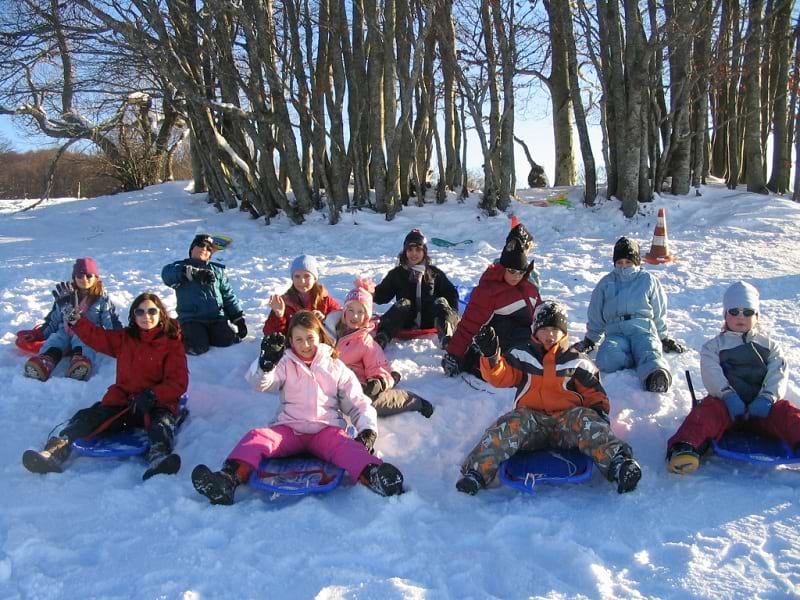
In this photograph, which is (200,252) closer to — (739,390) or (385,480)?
(385,480)

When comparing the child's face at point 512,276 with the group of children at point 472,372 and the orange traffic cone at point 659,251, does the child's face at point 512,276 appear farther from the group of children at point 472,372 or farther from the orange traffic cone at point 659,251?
the orange traffic cone at point 659,251

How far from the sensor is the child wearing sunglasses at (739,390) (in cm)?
316

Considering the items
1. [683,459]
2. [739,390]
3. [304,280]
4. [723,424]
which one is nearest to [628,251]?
[739,390]

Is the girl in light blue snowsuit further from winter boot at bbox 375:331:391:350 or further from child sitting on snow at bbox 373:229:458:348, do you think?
winter boot at bbox 375:331:391:350

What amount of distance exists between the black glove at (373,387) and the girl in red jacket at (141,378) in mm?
1139

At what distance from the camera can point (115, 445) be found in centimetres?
348

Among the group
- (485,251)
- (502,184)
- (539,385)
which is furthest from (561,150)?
(539,385)

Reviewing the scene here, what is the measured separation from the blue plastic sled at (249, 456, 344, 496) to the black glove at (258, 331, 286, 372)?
50cm

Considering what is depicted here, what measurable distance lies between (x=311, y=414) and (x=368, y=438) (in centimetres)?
35

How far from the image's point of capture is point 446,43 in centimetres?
1044

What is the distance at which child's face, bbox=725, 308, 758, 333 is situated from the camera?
3457 millimetres

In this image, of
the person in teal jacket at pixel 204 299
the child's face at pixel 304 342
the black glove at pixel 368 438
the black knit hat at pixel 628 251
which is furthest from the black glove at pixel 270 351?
the black knit hat at pixel 628 251

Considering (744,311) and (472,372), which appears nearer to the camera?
(744,311)

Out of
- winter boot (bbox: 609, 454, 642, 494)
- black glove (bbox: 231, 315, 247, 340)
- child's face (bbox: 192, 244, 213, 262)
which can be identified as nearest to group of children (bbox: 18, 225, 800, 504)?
winter boot (bbox: 609, 454, 642, 494)
